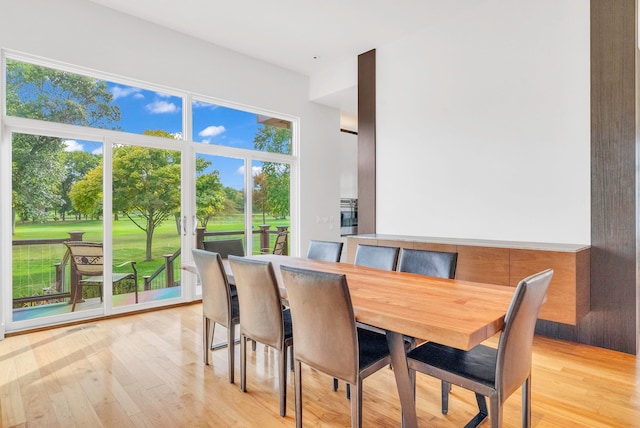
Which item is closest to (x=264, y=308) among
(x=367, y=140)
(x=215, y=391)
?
(x=215, y=391)

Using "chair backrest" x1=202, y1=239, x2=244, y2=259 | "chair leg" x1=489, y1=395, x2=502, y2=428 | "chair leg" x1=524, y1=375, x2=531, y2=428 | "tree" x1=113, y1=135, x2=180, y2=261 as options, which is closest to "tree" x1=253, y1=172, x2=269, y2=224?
"tree" x1=113, y1=135, x2=180, y2=261

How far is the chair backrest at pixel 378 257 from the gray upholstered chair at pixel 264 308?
93cm

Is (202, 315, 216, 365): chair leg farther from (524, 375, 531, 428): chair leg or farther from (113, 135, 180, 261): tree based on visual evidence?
(524, 375, 531, 428): chair leg

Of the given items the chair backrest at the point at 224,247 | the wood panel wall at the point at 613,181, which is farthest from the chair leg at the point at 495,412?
the chair backrest at the point at 224,247

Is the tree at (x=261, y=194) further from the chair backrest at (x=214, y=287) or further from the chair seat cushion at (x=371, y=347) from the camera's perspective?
the chair seat cushion at (x=371, y=347)

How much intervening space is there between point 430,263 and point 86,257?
137 inches

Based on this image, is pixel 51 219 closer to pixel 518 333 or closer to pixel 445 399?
pixel 445 399

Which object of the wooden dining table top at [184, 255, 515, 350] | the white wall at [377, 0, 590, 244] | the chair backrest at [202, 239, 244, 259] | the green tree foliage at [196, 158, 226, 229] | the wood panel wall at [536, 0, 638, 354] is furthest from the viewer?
the green tree foliage at [196, 158, 226, 229]

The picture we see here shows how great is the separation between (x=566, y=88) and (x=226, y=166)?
387 centimetres

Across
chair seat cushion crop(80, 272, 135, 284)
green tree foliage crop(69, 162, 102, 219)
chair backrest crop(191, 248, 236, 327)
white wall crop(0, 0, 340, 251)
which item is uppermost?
white wall crop(0, 0, 340, 251)

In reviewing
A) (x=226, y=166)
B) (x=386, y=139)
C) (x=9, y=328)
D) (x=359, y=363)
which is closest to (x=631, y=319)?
(x=359, y=363)

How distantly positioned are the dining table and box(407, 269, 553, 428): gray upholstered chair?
0.07 meters

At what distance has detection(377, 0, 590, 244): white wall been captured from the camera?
3.18 meters

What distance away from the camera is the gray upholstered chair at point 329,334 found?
5.24 feet
